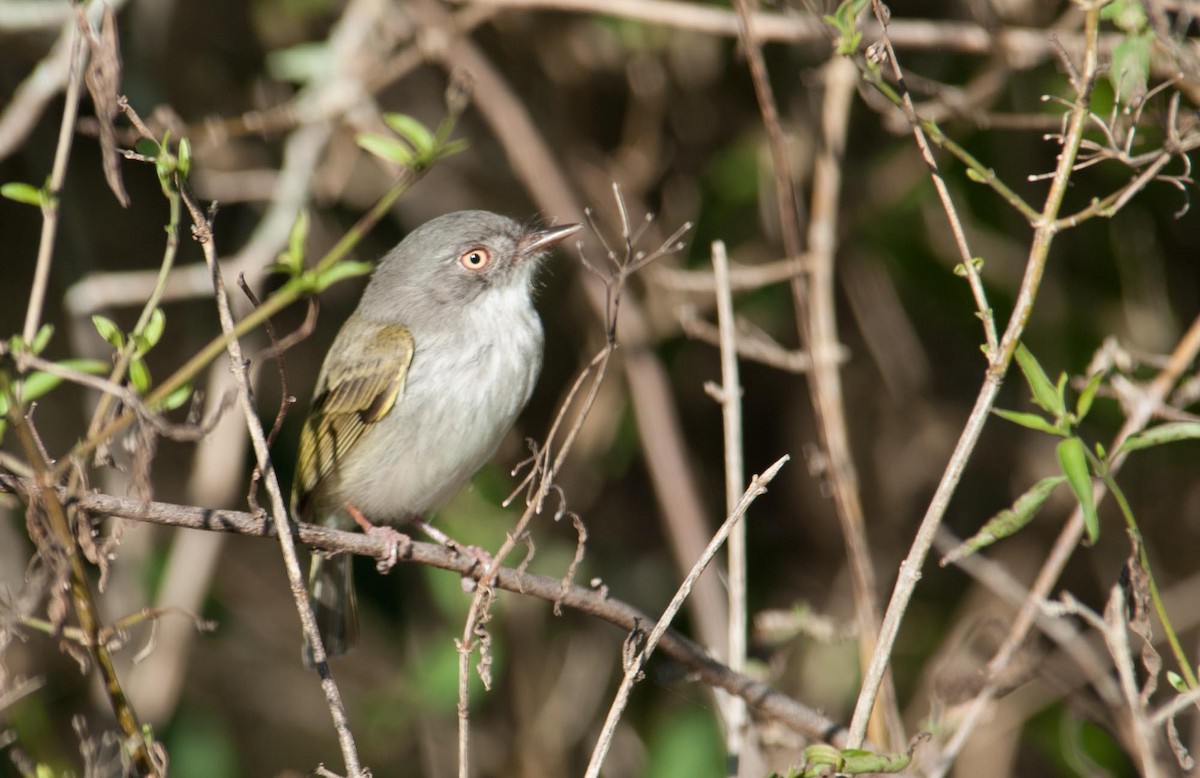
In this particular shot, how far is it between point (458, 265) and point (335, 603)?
138 cm

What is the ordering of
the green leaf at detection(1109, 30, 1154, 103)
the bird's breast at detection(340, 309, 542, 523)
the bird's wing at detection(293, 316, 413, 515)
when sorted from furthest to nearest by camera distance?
1. the bird's wing at detection(293, 316, 413, 515)
2. the bird's breast at detection(340, 309, 542, 523)
3. the green leaf at detection(1109, 30, 1154, 103)

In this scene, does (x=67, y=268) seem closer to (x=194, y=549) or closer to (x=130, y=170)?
(x=130, y=170)

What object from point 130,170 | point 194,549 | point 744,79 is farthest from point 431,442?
point 130,170

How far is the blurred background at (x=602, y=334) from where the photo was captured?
17.2ft

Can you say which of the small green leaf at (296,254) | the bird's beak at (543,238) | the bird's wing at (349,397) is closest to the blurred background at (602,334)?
the bird's beak at (543,238)

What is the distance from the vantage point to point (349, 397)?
176 inches

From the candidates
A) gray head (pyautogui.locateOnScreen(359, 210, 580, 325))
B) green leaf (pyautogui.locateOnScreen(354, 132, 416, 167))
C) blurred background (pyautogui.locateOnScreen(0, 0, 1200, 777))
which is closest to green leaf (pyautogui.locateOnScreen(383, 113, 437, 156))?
green leaf (pyautogui.locateOnScreen(354, 132, 416, 167))

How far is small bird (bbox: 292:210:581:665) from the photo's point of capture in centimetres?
432

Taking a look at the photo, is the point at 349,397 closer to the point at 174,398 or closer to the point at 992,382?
the point at 174,398

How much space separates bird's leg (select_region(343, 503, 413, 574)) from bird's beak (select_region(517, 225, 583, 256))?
114 cm

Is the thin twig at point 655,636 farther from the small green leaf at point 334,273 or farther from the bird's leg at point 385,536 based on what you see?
the small green leaf at point 334,273

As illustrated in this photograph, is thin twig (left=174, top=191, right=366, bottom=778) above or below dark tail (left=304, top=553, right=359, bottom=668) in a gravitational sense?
above

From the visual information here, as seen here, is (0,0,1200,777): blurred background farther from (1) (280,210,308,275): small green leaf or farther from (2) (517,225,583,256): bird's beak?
(1) (280,210,308,275): small green leaf

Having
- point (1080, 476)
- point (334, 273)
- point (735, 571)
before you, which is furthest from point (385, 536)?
Result: point (1080, 476)
